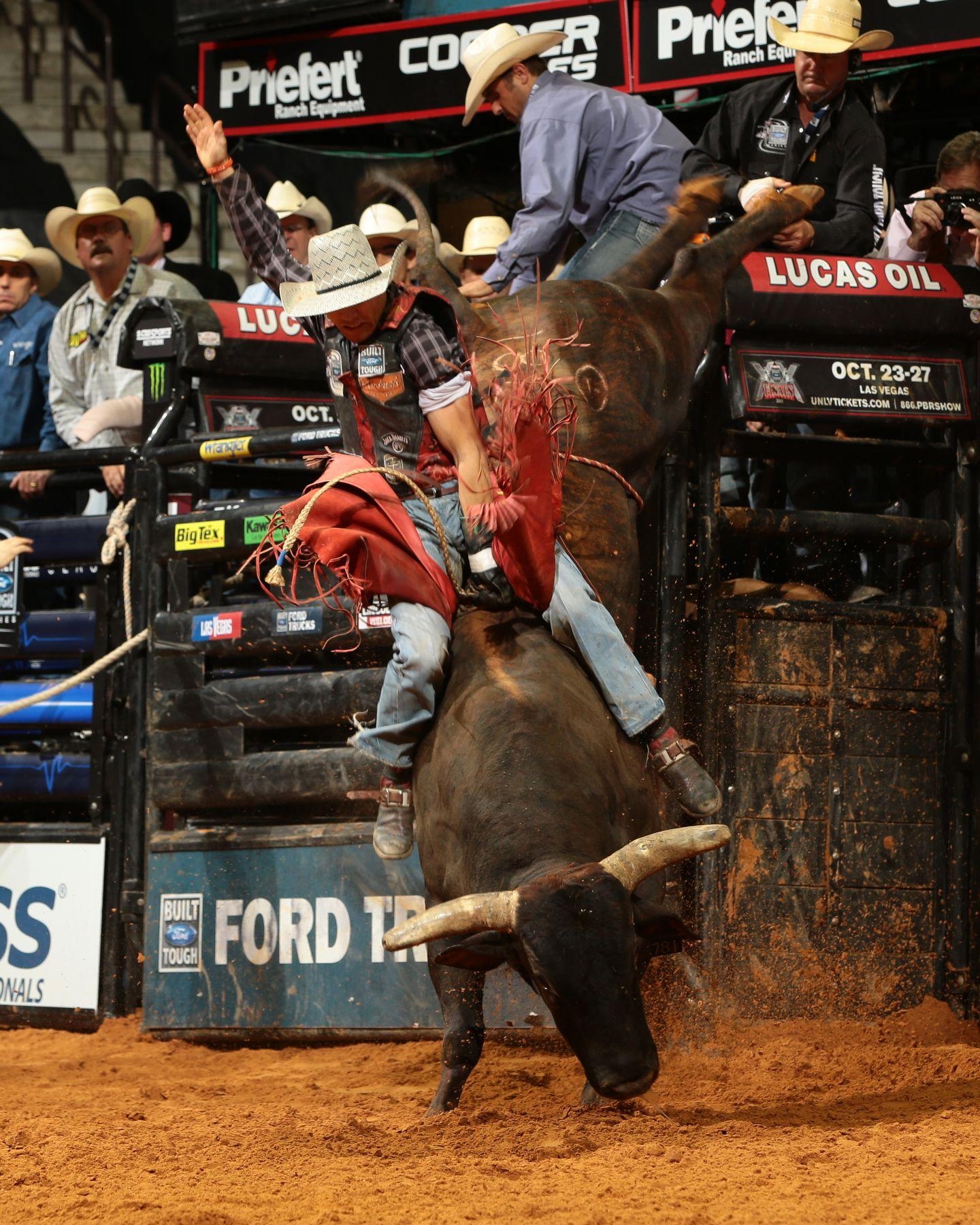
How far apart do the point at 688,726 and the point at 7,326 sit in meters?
4.83

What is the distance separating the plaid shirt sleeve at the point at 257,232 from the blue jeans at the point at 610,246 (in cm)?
117

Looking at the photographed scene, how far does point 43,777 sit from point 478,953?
11.9ft

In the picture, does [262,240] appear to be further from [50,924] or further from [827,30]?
[50,924]

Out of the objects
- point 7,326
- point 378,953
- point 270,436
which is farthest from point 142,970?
point 7,326

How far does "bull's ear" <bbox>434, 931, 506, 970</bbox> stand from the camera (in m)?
4.00

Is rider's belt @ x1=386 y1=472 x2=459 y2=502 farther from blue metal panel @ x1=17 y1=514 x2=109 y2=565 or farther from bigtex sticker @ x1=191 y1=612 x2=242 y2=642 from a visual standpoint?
blue metal panel @ x1=17 y1=514 x2=109 y2=565

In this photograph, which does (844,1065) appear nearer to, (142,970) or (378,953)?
(378,953)

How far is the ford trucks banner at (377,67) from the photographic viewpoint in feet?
30.6

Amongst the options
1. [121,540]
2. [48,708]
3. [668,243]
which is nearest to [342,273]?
[668,243]

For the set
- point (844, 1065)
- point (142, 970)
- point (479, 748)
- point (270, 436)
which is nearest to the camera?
point (479, 748)

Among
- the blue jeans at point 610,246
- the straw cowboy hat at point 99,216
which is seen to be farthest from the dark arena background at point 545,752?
the straw cowboy hat at point 99,216

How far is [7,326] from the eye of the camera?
8.67 metres

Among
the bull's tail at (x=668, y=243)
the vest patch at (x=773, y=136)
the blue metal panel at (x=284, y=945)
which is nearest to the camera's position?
the blue metal panel at (x=284, y=945)

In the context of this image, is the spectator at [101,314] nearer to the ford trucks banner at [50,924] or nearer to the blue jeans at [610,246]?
the ford trucks banner at [50,924]
